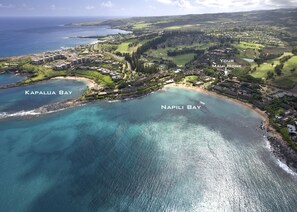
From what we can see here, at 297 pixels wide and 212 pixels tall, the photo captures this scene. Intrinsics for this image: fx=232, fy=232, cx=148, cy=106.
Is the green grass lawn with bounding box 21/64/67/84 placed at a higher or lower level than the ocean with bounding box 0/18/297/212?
lower

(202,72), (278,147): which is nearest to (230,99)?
(202,72)

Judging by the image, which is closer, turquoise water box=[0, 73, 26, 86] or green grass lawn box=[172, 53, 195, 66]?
turquoise water box=[0, 73, 26, 86]

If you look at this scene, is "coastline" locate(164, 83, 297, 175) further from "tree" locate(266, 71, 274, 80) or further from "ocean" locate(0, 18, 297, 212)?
"tree" locate(266, 71, 274, 80)

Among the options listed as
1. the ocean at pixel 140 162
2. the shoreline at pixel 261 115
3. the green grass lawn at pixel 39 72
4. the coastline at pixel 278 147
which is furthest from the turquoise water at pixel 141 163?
the green grass lawn at pixel 39 72

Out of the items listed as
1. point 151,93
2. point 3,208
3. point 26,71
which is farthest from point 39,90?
point 3,208

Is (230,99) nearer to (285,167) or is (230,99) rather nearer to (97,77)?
(285,167)

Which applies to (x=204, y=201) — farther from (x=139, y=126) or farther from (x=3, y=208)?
(x=3, y=208)

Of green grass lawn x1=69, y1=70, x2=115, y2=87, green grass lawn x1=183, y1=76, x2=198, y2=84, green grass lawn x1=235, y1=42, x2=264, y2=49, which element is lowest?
green grass lawn x1=235, y1=42, x2=264, y2=49

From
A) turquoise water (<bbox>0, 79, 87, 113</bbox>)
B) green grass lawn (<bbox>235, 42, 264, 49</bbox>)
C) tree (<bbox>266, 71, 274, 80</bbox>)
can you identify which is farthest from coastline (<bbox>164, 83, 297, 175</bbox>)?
green grass lawn (<bbox>235, 42, 264, 49</bbox>)
